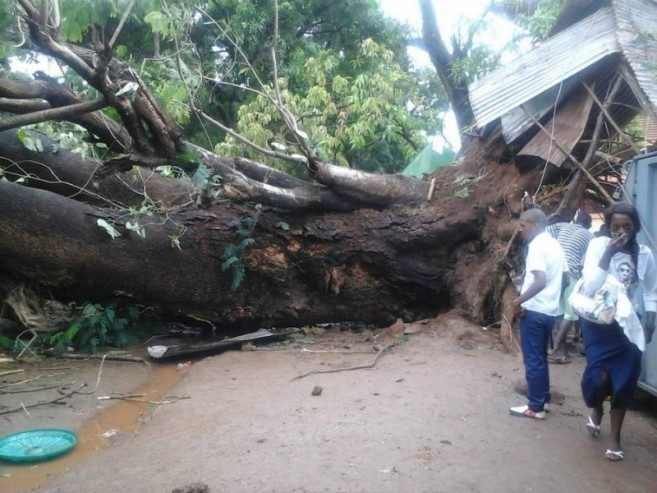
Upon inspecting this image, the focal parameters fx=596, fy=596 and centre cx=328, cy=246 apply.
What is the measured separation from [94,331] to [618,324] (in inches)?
237

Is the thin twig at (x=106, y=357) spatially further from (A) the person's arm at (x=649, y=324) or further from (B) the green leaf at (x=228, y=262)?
(A) the person's arm at (x=649, y=324)

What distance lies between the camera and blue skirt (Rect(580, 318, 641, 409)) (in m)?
3.83

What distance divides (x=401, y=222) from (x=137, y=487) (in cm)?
524

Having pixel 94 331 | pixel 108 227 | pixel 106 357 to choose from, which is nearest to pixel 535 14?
pixel 108 227

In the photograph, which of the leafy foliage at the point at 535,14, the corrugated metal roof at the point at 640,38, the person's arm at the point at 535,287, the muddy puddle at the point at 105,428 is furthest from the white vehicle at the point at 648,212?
the leafy foliage at the point at 535,14

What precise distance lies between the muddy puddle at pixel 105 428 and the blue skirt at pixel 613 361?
3547 millimetres

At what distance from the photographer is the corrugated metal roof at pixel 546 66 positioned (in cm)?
681

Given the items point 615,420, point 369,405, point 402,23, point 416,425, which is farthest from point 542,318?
point 402,23

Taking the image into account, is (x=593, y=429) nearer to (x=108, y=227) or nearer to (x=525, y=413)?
(x=525, y=413)

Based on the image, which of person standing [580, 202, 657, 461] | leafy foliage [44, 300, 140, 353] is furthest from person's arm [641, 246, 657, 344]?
leafy foliage [44, 300, 140, 353]

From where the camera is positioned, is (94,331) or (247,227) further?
(247,227)

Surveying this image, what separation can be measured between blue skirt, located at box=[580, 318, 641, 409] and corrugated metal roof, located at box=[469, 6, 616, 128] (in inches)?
144

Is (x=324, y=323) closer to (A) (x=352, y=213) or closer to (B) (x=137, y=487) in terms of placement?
(A) (x=352, y=213)

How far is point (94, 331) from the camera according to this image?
7.43m
